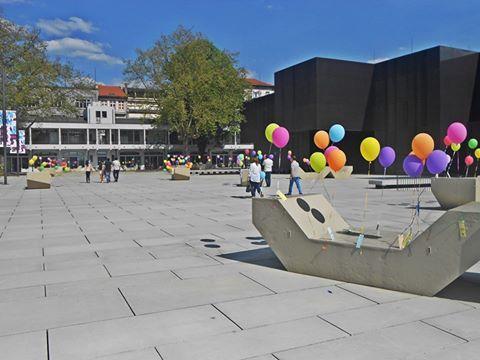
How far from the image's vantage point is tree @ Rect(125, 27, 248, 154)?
56844 mm

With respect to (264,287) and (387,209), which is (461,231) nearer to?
(264,287)

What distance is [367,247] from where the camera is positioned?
539 centimetres

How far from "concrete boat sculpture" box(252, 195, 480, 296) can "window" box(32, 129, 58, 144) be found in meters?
70.7

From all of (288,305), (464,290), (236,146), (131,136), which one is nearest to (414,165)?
(464,290)

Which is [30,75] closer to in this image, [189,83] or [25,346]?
[189,83]

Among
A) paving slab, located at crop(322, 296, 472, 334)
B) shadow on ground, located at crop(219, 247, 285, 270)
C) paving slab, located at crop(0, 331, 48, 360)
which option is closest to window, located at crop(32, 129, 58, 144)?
shadow on ground, located at crop(219, 247, 285, 270)

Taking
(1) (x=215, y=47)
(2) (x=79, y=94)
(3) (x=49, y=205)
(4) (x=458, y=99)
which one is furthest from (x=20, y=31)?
(4) (x=458, y=99)

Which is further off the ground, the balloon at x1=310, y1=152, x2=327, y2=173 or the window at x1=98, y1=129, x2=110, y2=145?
the window at x1=98, y1=129, x2=110, y2=145

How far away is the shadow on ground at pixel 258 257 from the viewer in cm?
673

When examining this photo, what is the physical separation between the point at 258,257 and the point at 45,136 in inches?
2780

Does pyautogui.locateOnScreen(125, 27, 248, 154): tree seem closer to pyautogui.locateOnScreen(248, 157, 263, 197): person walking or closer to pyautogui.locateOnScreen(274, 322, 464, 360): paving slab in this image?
pyautogui.locateOnScreen(248, 157, 263, 197): person walking

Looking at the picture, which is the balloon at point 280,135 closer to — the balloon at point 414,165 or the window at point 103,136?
the balloon at point 414,165

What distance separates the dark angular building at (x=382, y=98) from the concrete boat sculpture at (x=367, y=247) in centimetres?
3201

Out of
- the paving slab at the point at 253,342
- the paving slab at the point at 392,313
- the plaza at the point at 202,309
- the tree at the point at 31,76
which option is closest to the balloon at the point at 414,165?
the plaza at the point at 202,309
